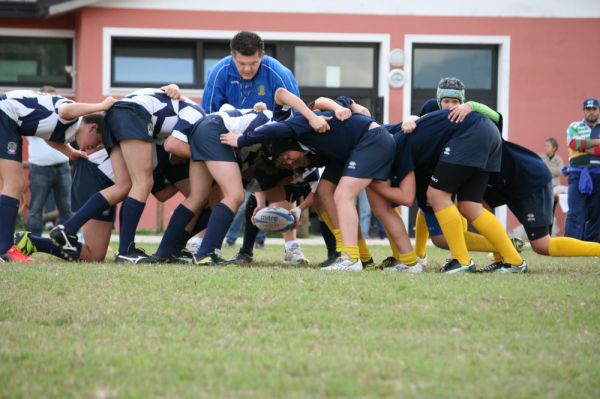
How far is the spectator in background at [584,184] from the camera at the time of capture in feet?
44.8

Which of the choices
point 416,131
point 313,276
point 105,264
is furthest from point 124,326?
point 416,131

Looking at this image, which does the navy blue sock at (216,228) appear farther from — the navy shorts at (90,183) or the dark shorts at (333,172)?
the navy shorts at (90,183)

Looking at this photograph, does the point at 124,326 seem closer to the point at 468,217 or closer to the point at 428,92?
the point at 468,217

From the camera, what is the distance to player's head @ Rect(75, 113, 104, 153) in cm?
877

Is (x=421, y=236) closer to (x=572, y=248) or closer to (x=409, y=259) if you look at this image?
(x=409, y=259)

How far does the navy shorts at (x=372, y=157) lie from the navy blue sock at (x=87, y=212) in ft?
6.99

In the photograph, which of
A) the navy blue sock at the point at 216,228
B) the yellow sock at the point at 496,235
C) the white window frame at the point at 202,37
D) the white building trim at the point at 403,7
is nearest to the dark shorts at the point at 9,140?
the navy blue sock at the point at 216,228

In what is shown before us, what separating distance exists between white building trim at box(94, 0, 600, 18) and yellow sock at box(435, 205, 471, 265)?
11437 mm

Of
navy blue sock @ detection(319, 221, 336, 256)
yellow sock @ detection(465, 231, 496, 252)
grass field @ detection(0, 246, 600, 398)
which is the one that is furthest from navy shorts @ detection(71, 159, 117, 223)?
yellow sock @ detection(465, 231, 496, 252)

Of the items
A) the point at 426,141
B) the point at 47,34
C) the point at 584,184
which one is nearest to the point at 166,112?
the point at 426,141

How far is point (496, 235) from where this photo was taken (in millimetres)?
8305

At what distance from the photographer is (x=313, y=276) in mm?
7262

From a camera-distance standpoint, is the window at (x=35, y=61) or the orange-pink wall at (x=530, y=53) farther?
the window at (x=35, y=61)

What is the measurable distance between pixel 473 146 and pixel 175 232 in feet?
8.81
